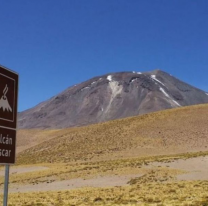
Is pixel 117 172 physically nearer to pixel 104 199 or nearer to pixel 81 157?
pixel 104 199

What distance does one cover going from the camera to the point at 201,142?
223 ft

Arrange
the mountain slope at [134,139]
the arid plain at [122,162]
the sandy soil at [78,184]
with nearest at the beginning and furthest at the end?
the arid plain at [122,162] → the sandy soil at [78,184] → the mountain slope at [134,139]

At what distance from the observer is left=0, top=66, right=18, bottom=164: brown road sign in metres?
6.44

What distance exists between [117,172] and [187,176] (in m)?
7.73

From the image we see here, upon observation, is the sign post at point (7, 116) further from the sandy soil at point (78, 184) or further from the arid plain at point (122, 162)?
the sandy soil at point (78, 184)

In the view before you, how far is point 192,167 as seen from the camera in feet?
132

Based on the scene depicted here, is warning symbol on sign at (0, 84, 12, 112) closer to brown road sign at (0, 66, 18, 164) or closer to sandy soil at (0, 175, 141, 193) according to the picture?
brown road sign at (0, 66, 18, 164)

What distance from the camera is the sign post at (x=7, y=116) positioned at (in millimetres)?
6438

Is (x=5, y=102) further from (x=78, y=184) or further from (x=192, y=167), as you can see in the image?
(x=192, y=167)

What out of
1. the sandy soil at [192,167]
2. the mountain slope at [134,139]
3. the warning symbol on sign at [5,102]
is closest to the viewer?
the warning symbol on sign at [5,102]

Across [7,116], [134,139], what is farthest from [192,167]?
[7,116]

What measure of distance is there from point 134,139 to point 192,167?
3287cm

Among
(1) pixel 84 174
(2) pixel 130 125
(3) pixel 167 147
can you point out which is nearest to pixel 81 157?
(3) pixel 167 147

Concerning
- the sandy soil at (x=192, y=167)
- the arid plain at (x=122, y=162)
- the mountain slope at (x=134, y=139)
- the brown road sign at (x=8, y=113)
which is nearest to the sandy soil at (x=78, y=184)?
the arid plain at (x=122, y=162)
